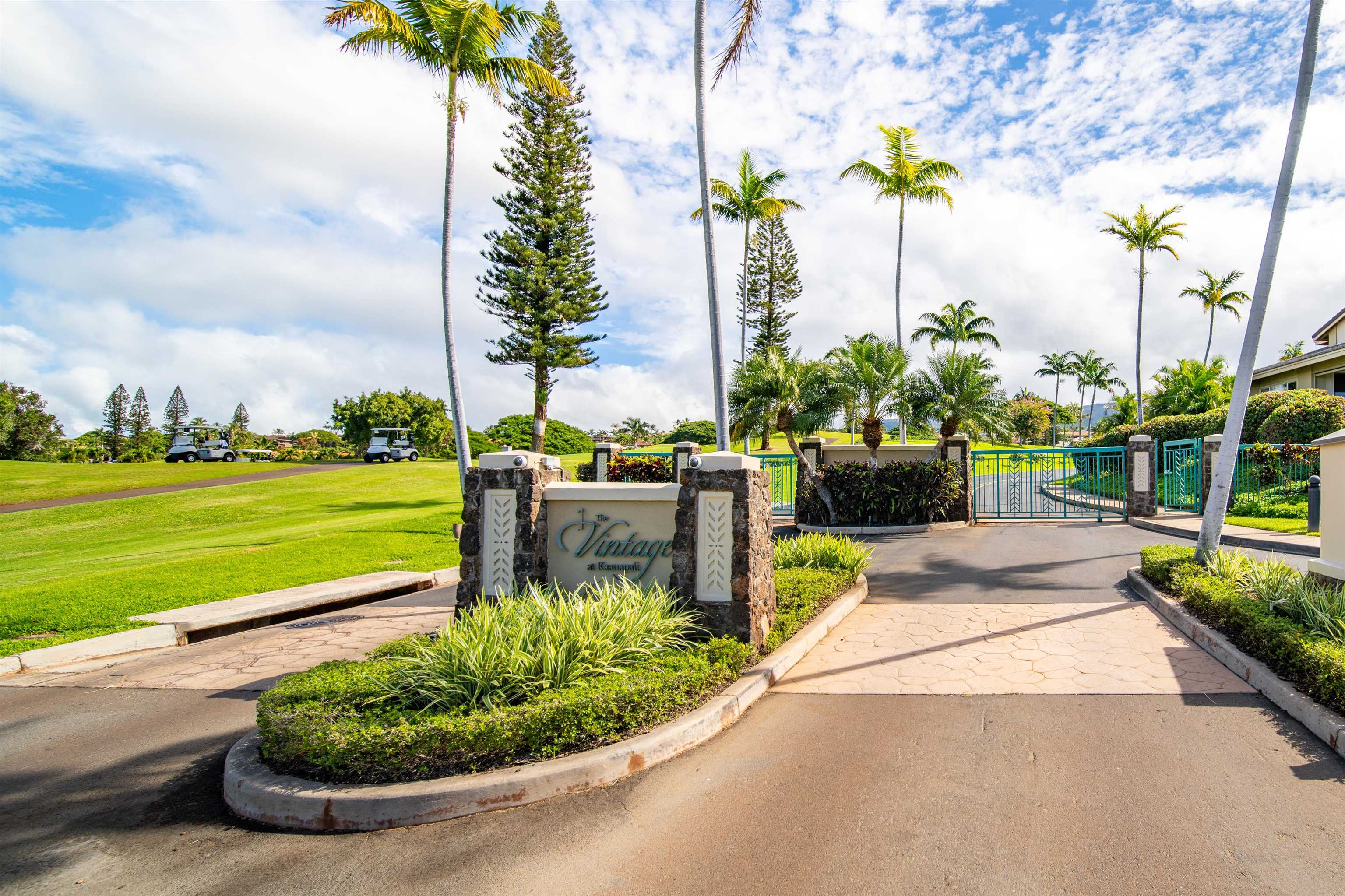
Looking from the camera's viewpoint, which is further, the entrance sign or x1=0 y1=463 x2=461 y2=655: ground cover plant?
x1=0 y1=463 x2=461 y2=655: ground cover plant

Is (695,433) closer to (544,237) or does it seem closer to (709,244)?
(544,237)

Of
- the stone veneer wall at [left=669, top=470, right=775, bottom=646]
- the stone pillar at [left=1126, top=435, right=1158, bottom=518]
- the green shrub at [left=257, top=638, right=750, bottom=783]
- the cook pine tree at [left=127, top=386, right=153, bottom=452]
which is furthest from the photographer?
the cook pine tree at [left=127, top=386, right=153, bottom=452]

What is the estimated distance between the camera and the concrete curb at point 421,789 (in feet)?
11.7

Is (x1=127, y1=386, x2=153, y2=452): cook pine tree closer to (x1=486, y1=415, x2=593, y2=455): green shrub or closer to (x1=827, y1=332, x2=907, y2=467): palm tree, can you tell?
(x1=486, y1=415, x2=593, y2=455): green shrub

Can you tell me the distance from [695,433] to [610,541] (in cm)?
4356

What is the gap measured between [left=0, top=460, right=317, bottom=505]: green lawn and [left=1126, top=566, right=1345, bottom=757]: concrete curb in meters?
29.8

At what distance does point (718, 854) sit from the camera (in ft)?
10.5

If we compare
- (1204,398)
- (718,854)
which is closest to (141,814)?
(718,854)

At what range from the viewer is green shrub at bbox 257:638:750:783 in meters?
3.78

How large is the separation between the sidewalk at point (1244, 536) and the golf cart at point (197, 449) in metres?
38.5

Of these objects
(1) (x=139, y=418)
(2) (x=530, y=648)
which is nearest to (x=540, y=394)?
(2) (x=530, y=648)

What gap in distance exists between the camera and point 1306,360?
25.5 meters

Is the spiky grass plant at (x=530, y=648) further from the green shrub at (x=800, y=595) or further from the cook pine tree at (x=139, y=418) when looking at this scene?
the cook pine tree at (x=139, y=418)

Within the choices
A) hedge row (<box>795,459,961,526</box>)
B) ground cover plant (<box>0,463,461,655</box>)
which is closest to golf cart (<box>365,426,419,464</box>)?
ground cover plant (<box>0,463,461,655</box>)
